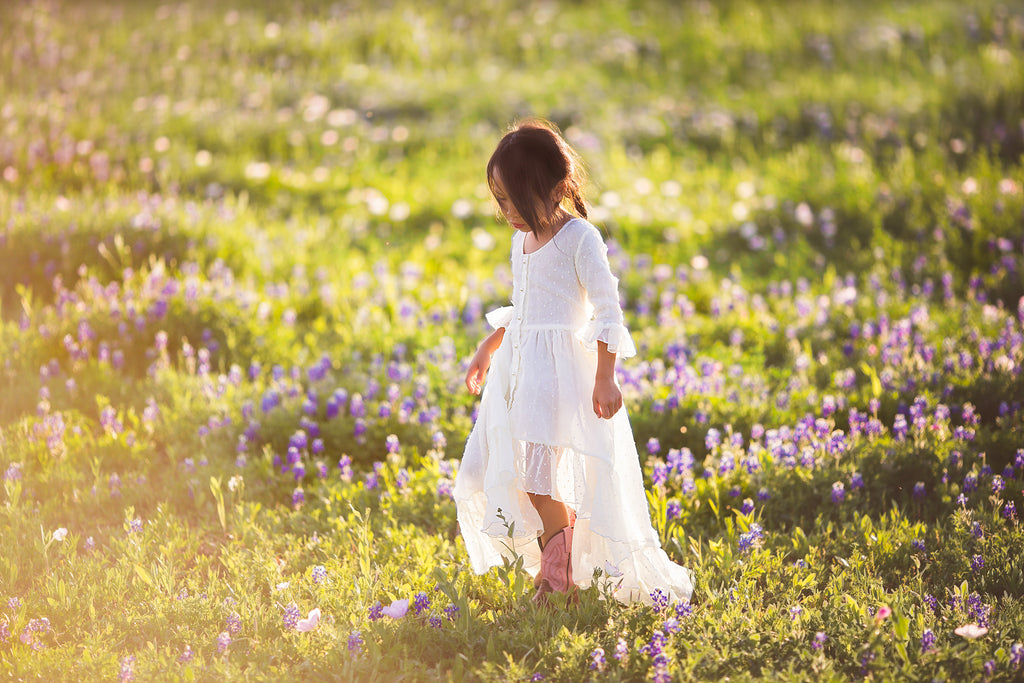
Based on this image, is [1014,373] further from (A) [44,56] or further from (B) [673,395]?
(A) [44,56]

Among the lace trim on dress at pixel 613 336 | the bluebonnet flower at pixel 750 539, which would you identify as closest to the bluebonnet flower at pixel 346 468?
the lace trim on dress at pixel 613 336

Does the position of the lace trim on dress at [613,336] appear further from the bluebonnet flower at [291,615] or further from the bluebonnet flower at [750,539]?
the bluebonnet flower at [291,615]

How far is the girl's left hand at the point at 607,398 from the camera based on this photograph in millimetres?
3076

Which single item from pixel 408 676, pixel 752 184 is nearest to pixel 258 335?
pixel 408 676

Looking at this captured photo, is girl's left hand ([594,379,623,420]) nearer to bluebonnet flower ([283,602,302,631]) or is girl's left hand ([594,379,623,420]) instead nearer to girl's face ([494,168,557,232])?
girl's face ([494,168,557,232])

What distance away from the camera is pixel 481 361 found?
354 centimetres

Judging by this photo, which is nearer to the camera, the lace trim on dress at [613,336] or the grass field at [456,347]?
the lace trim on dress at [613,336]

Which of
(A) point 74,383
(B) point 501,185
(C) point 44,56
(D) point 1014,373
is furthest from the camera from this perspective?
(C) point 44,56

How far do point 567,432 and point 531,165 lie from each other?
0.96 metres

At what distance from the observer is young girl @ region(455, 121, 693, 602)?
124 inches

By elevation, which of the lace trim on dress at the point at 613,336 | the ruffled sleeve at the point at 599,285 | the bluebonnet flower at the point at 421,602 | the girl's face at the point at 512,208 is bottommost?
the bluebonnet flower at the point at 421,602

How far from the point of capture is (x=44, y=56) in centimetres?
1075

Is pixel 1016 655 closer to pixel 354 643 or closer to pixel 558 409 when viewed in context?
pixel 558 409

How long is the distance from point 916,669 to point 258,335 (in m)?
4.15
